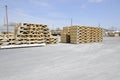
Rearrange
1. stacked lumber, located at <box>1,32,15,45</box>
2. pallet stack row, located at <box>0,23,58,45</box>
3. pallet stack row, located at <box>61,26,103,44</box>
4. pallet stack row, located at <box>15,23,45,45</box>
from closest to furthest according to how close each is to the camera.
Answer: stacked lumber, located at <box>1,32,15,45</box>, pallet stack row, located at <box>0,23,58,45</box>, pallet stack row, located at <box>15,23,45,45</box>, pallet stack row, located at <box>61,26,103,44</box>

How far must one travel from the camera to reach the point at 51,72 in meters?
5.41

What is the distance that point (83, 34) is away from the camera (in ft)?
60.8

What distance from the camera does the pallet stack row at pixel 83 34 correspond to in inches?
705

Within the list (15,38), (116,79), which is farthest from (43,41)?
(116,79)

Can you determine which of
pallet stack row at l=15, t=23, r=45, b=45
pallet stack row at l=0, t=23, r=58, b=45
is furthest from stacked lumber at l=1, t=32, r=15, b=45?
pallet stack row at l=15, t=23, r=45, b=45

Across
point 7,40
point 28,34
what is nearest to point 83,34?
point 28,34

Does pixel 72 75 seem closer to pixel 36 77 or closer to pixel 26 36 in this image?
pixel 36 77

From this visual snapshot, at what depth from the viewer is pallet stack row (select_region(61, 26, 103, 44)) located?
17.9 m

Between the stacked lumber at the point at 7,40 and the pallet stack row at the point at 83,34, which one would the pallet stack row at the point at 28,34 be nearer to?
the stacked lumber at the point at 7,40

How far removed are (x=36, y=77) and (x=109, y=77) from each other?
7.21 ft

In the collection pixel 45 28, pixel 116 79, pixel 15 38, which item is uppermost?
pixel 45 28

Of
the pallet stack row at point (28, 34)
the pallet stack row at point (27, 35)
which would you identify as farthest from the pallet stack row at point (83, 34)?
the pallet stack row at point (28, 34)

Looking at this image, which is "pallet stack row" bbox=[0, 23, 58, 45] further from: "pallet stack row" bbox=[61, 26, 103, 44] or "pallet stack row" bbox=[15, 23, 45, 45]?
"pallet stack row" bbox=[61, 26, 103, 44]

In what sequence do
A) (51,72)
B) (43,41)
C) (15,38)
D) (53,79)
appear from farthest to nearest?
(43,41), (15,38), (51,72), (53,79)
